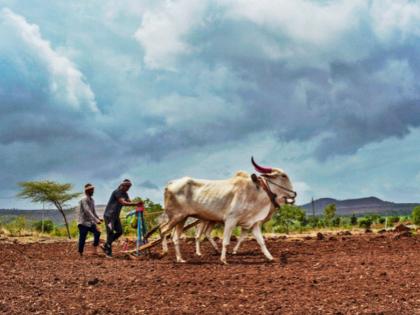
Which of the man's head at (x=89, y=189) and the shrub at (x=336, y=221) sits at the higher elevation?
the shrub at (x=336, y=221)

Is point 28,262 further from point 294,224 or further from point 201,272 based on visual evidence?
point 294,224

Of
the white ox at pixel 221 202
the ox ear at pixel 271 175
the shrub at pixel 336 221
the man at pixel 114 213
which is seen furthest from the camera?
the shrub at pixel 336 221

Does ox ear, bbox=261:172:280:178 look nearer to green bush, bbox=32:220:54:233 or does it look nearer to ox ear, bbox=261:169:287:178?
ox ear, bbox=261:169:287:178

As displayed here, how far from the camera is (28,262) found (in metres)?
12.8

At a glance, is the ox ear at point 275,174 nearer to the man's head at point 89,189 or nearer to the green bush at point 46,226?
the man's head at point 89,189

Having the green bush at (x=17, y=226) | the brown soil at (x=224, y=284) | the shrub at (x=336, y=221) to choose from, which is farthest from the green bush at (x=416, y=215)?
the green bush at (x=17, y=226)

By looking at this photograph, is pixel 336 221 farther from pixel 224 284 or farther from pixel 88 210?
pixel 224 284

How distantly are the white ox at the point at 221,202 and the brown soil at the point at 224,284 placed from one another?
2.33ft

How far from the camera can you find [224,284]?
8.94 metres

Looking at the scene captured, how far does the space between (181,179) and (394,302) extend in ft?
17.8

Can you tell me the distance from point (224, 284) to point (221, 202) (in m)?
3.26

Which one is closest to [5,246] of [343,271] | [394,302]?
[343,271]

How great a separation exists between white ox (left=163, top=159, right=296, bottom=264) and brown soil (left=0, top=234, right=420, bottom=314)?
2.33 feet

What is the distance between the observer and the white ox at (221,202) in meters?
12.0
